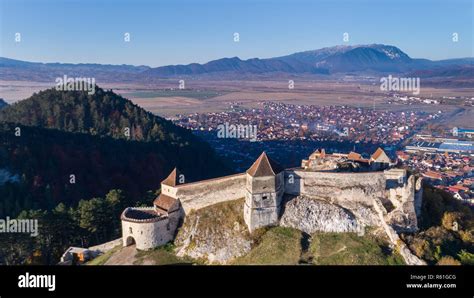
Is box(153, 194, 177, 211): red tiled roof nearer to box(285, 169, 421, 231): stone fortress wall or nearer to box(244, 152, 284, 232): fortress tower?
box(244, 152, 284, 232): fortress tower

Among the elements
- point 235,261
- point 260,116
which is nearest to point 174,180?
point 235,261

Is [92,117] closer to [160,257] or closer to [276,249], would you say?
[160,257]

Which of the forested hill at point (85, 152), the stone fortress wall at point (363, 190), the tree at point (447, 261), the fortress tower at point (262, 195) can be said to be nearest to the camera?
the tree at point (447, 261)

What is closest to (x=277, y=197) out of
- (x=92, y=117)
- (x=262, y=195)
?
(x=262, y=195)

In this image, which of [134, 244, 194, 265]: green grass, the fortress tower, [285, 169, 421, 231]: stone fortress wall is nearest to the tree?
[285, 169, 421, 231]: stone fortress wall
